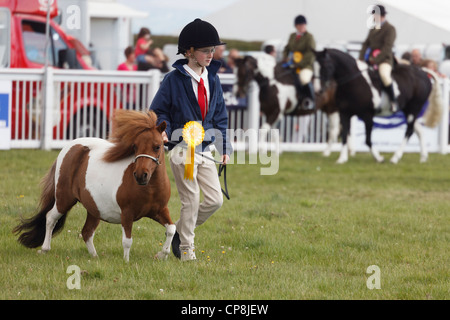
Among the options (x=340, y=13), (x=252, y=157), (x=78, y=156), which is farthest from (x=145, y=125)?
(x=340, y=13)


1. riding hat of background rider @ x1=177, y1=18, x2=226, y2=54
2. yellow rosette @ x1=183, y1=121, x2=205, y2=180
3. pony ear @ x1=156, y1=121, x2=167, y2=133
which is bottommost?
yellow rosette @ x1=183, y1=121, x2=205, y2=180

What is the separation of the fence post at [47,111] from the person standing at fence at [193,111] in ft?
27.4

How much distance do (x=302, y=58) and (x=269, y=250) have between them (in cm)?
899

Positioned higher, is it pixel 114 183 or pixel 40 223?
pixel 114 183

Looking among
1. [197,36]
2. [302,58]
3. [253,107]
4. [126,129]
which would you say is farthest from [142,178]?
[253,107]

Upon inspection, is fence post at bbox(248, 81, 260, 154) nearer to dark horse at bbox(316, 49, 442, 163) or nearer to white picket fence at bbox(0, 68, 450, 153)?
white picket fence at bbox(0, 68, 450, 153)

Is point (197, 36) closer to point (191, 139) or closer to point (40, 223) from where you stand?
point (191, 139)

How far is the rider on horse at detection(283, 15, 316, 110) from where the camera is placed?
15.6 meters

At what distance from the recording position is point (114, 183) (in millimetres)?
6262

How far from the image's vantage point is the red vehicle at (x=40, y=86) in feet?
47.8

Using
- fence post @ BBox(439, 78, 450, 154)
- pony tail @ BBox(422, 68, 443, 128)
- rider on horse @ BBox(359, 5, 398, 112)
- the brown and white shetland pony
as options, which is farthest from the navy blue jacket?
fence post @ BBox(439, 78, 450, 154)

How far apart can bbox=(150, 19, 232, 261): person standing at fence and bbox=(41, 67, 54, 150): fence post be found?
836cm

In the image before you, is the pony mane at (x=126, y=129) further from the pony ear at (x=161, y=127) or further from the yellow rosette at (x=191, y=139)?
the yellow rosette at (x=191, y=139)
